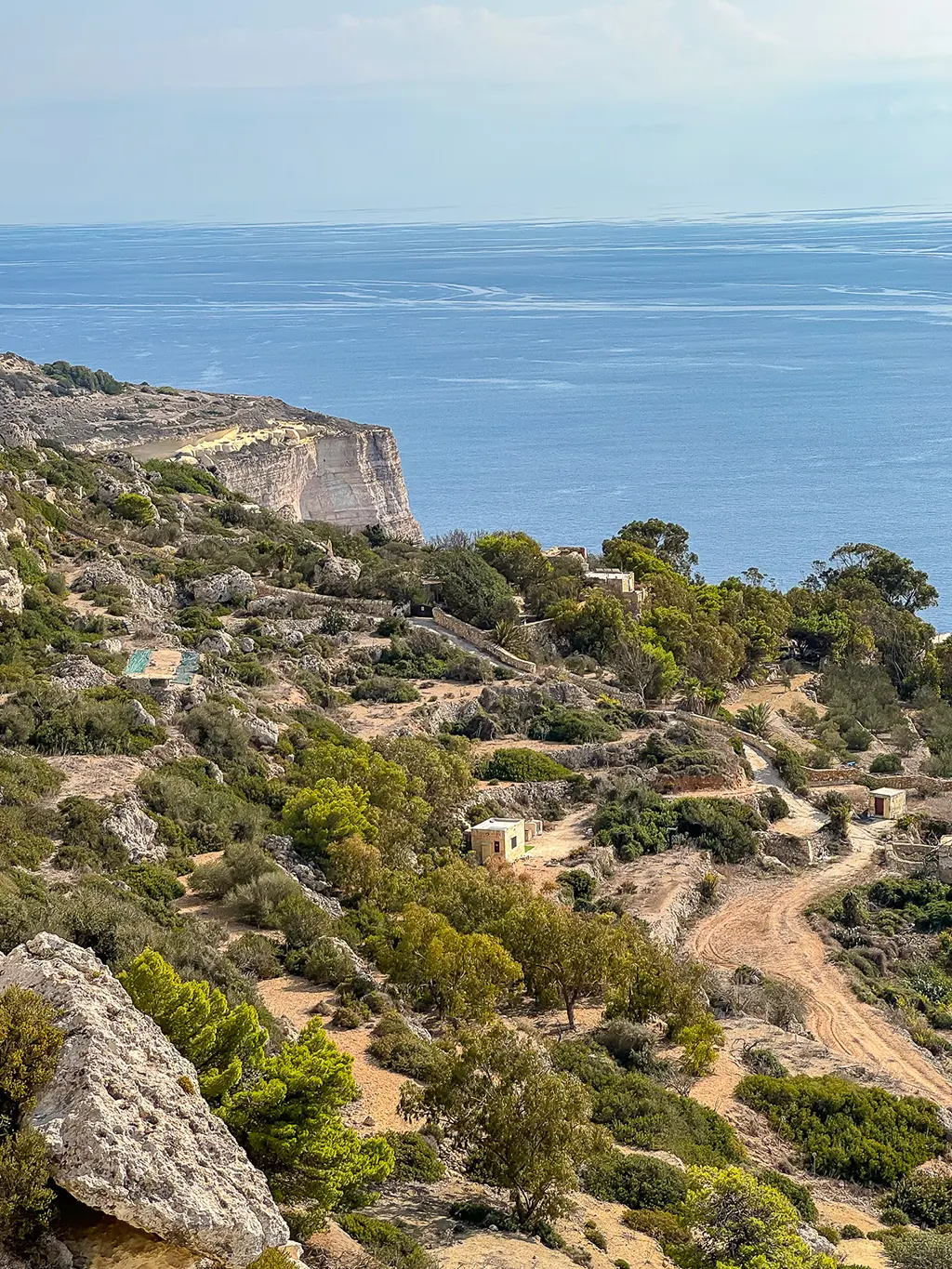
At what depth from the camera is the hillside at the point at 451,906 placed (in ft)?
40.7

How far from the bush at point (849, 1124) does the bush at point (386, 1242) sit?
8.16 meters

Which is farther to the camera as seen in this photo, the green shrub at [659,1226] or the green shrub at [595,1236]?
the green shrub at [659,1226]

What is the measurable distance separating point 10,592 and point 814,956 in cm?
2162

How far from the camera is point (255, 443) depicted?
2756 inches

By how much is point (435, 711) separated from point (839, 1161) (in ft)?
65.0

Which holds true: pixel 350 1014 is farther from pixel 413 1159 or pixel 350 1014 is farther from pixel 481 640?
pixel 481 640

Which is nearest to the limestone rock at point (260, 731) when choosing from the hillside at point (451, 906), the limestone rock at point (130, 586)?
the hillside at point (451, 906)

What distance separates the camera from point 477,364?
153 meters

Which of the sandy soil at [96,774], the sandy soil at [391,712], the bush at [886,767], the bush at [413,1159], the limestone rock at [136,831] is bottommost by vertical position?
the bush at [413,1159]

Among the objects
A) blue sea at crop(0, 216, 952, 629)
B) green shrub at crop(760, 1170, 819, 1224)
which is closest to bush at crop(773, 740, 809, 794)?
green shrub at crop(760, 1170, 819, 1224)

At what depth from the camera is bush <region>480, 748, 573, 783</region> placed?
34500 mm

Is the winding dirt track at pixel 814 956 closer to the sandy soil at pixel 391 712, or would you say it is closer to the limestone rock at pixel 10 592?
the sandy soil at pixel 391 712

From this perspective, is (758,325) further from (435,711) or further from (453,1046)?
(453,1046)

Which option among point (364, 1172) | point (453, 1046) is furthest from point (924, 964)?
point (364, 1172)
